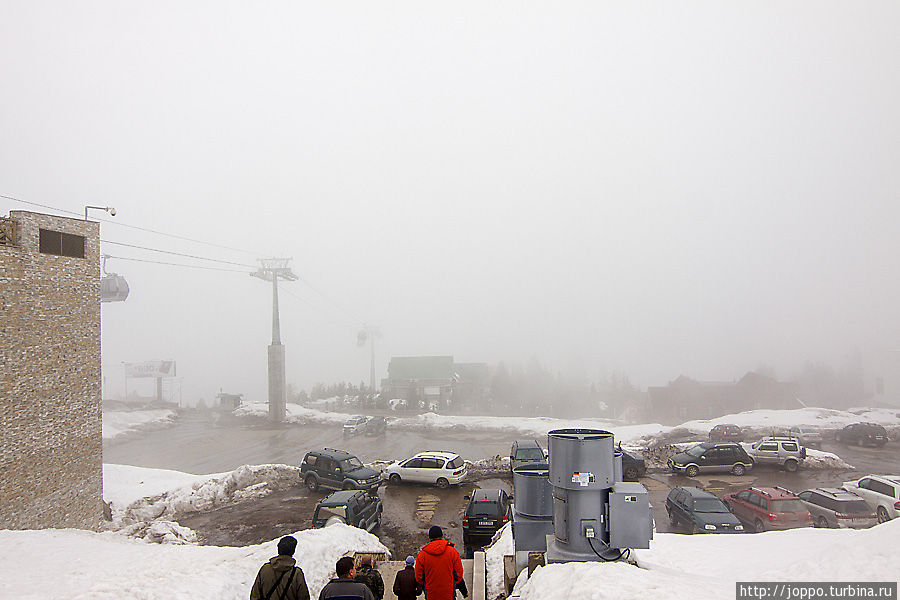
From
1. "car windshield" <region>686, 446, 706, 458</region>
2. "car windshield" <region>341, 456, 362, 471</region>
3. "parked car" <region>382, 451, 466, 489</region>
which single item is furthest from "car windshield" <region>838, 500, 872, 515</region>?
"car windshield" <region>341, 456, 362, 471</region>

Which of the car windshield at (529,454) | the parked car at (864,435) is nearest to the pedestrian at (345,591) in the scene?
the car windshield at (529,454)

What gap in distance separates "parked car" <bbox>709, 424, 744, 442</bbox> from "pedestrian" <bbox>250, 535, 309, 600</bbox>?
33606 mm

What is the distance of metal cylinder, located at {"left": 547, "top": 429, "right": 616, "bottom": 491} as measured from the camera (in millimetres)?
9047

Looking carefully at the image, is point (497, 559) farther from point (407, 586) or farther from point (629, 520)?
point (407, 586)

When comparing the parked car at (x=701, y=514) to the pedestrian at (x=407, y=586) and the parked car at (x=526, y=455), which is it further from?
the pedestrian at (x=407, y=586)

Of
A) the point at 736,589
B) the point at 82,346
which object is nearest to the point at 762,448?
the point at 736,589

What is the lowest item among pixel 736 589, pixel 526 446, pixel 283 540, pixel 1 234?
pixel 526 446

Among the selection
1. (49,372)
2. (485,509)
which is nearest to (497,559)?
(485,509)

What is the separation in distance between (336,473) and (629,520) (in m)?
15.8

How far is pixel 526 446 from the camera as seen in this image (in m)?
23.1

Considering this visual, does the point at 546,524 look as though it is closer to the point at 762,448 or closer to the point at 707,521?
the point at 707,521

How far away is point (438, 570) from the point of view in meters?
7.00

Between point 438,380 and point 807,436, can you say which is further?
point 438,380

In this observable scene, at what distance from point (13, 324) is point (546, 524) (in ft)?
53.5
